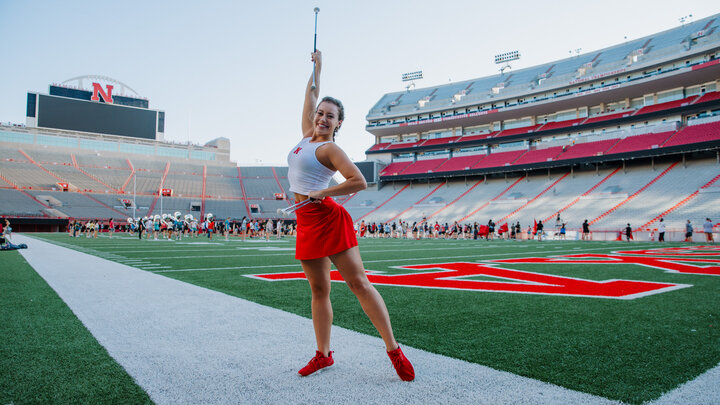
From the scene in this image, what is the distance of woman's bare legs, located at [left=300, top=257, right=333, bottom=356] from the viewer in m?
2.79

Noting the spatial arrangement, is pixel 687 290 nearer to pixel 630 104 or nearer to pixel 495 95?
pixel 630 104

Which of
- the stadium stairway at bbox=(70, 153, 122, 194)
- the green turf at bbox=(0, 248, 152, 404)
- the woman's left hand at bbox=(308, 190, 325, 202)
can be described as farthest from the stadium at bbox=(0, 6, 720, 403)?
the woman's left hand at bbox=(308, 190, 325, 202)

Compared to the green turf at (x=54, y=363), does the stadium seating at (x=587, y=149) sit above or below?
above

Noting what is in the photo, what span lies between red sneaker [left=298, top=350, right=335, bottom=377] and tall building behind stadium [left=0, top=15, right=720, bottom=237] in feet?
91.6

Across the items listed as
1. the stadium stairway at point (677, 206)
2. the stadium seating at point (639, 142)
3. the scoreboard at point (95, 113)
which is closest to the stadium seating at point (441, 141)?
the stadium seating at point (639, 142)

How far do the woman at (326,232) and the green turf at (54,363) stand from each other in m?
1.04

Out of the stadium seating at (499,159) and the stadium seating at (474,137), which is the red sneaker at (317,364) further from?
the stadium seating at (474,137)

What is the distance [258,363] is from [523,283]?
4851 mm

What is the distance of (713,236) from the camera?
75.0 ft

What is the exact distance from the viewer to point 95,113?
52.5 metres

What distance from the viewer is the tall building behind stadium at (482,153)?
3161 cm

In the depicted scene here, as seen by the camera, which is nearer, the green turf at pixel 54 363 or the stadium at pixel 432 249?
the green turf at pixel 54 363

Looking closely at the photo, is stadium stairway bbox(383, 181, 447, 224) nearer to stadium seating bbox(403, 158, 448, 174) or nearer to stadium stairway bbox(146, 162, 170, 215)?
stadium seating bbox(403, 158, 448, 174)

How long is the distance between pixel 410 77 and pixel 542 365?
61.5 metres
